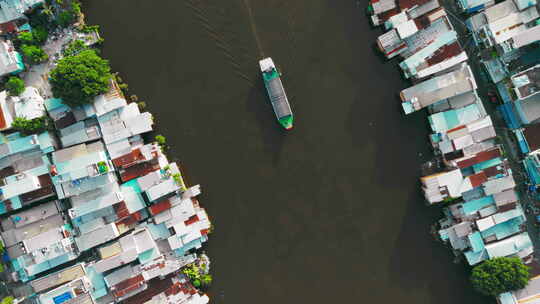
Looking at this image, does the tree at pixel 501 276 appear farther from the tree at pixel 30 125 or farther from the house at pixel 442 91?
the tree at pixel 30 125

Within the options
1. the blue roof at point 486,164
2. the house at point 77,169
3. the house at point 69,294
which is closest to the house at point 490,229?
the blue roof at point 486,164

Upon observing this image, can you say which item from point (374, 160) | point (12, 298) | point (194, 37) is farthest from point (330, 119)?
point (12, 298)

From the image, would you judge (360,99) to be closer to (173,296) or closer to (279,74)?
(279,74)

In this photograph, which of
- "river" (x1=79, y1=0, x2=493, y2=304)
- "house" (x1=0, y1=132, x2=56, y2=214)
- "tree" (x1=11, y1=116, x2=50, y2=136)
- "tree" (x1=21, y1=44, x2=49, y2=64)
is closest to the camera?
"tree" (x1=11, y1=116, x2=50, y2=136)

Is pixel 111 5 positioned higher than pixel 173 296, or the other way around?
pixel 111 5

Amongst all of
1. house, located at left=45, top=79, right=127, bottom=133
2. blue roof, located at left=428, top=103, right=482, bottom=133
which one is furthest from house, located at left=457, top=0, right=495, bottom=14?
house, located at left=45, top=79, right=127, bottom=133

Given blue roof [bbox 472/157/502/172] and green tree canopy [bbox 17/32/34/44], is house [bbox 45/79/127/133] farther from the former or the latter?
blue roof [bbox 472/157/502/172]
